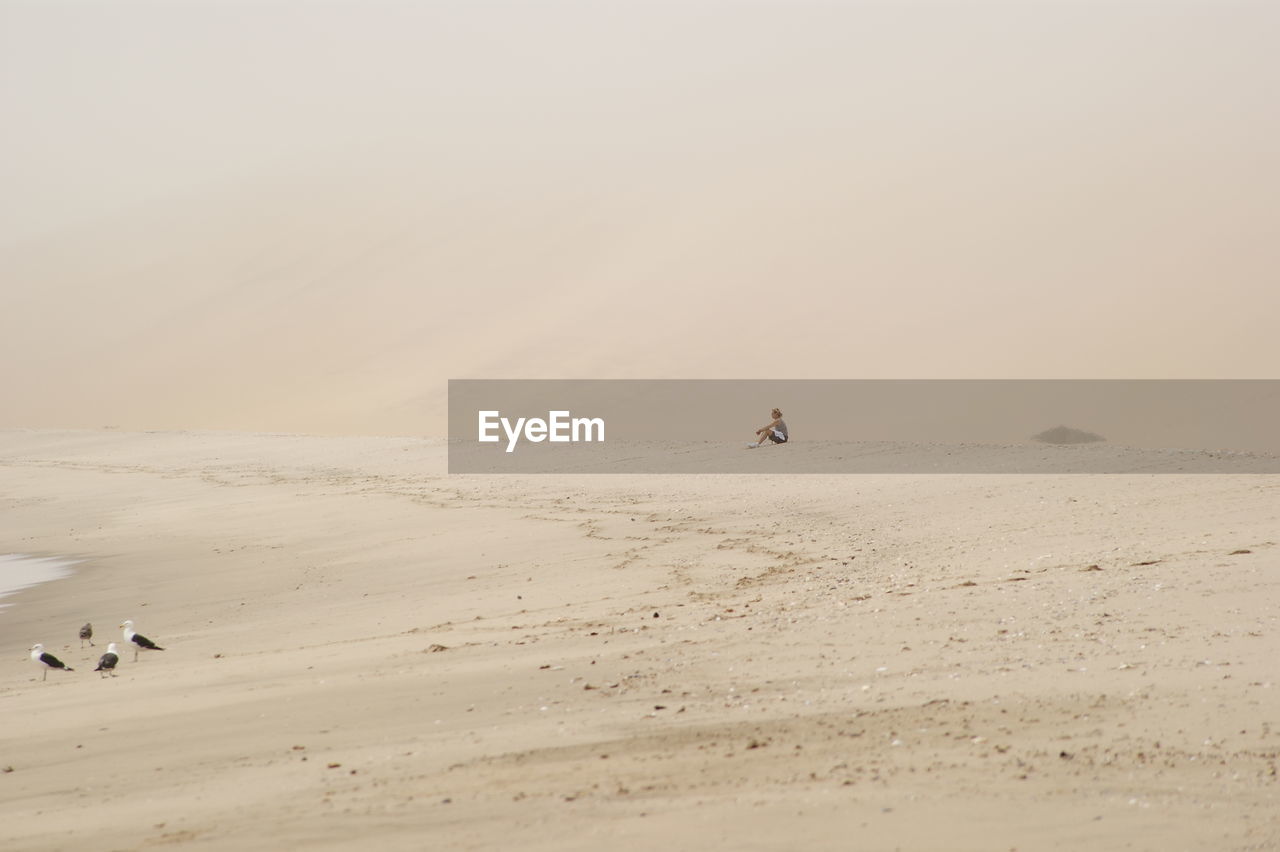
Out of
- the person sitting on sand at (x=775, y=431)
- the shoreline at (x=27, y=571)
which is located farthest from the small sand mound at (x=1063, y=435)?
the shoreline at (x=27, y=571)

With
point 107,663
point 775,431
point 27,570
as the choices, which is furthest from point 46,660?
point 775,431

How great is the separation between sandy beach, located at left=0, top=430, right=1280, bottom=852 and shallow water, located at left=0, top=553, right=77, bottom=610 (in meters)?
1.36

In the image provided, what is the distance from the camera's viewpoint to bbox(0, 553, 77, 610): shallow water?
17022mm

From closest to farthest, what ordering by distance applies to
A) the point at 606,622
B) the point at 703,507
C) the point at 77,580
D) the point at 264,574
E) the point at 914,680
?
the point at 914,680, the point at 606,622, the point at 264,574, the point at 77,580, the point at 703,507

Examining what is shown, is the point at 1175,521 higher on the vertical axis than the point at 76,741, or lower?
higher

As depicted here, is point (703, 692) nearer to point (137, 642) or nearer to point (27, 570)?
point (137, 642)

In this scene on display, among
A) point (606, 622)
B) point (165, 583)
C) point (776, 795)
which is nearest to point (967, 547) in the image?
point (606, 622)

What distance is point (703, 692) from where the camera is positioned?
23.3 ft

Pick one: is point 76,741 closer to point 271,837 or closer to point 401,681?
point 401,681

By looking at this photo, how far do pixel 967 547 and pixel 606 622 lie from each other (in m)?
4.66

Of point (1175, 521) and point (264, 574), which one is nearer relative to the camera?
point (1175, 521)

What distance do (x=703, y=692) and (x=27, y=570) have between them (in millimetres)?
15126

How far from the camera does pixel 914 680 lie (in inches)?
274

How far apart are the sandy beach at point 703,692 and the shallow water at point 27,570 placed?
53.6 inches
